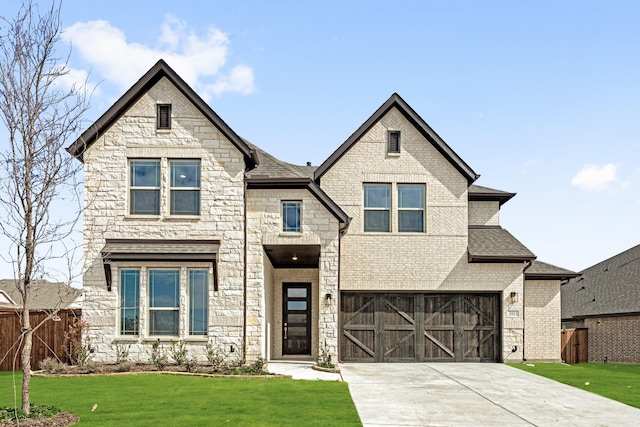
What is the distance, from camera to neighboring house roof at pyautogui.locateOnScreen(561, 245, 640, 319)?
2611cm

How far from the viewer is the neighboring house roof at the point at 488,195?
22.3 m

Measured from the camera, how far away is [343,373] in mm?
17203

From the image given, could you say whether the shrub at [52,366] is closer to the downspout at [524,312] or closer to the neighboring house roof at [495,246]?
A: the neighboring house roof at [495,246]

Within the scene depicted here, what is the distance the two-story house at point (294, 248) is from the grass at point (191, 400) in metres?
2.61

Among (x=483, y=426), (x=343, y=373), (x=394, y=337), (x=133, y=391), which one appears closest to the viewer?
(x=483, y=426)

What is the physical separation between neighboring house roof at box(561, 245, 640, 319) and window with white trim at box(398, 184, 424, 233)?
33.3 ft

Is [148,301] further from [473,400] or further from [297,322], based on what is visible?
[473,400]

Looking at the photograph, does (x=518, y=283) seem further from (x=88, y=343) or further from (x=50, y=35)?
(x=50, y=35)

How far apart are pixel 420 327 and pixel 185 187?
29.7 feet

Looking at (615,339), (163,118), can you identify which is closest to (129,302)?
(163,118)

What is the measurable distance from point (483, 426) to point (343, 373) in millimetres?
7182

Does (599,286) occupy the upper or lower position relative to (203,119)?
lower

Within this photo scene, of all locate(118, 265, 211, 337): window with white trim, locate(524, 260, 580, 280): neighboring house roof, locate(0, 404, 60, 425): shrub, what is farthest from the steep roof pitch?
locate(524, 260, 580, 280): neighboring house roof

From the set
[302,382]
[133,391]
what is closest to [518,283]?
[302,382]
